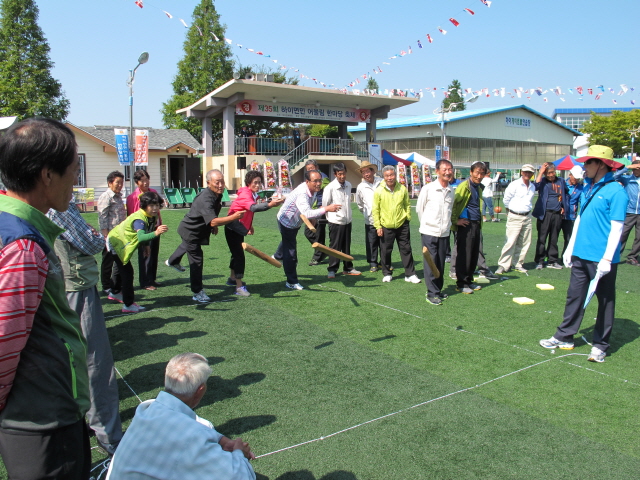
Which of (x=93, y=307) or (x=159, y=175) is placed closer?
(x=93, y=307)

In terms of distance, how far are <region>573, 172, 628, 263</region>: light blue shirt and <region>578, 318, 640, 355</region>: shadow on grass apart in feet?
3.62

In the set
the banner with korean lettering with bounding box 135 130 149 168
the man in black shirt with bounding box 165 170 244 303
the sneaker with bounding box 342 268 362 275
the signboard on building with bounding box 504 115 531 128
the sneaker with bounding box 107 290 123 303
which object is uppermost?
the signboard on building with bounding box 504 115 531 128

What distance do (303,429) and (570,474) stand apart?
177 centimetres

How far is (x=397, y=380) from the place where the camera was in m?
4.41

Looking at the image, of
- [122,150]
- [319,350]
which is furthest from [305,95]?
[319,350]

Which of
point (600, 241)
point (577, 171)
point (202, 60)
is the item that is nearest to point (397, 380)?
A: point (600, 241)

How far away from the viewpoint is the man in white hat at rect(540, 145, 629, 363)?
Result: 15.6 ft

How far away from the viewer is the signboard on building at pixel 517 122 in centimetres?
4863

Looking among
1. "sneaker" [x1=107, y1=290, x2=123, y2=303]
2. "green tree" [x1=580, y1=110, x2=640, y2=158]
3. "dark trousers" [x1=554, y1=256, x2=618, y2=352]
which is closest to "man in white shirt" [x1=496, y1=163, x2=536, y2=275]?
"dark trousers" [x1=554, y1=256, x2=618, y2=352]

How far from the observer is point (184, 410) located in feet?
6.50

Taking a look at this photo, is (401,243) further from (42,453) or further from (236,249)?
(42,453)

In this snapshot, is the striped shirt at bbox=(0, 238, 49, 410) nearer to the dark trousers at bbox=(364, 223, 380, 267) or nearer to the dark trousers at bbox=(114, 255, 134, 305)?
the dark trousers at bbox=(114, 255, 134, 305)

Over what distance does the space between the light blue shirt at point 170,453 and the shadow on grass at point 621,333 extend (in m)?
4.74

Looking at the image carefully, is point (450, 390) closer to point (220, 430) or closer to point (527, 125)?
point (220, 430)
